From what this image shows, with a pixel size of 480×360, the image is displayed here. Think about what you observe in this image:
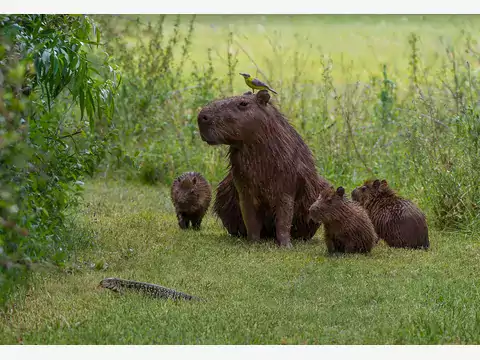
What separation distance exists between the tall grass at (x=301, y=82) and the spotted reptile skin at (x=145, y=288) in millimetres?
4971

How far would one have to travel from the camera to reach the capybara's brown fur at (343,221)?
7703mm

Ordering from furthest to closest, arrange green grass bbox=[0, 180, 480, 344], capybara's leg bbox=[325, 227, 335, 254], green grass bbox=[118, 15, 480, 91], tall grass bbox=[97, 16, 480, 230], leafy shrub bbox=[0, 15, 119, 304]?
green grass bbox=[118, 15, 480, 91] → tall grass bbox=[97, 16, 480, 230] → capybara's leg bbox=[325, 227, 335, 254] → green grass bbox=[0, 180, 480, 344] → leafy shrub bbox=[0, 15, 119, 304]

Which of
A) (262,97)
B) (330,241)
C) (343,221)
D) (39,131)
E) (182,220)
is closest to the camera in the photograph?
(39,131)

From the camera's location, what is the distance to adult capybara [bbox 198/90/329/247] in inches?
318

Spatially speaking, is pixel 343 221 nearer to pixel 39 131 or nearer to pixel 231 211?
pixel 231 211

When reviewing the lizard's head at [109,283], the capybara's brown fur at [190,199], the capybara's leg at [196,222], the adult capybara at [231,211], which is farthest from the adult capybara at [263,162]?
the lizard's head at [109,283]

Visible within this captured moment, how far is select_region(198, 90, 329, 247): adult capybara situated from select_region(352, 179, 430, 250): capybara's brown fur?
528 mm

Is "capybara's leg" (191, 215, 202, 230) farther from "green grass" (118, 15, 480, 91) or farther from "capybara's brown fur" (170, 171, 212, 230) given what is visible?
"green grass" (118, 15, 480, 91)

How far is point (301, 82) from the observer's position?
1295 cm

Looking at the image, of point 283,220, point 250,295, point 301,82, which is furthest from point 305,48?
point 250,295

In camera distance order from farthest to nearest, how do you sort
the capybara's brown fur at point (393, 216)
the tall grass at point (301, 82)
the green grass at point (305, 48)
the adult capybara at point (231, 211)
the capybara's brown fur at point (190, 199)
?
the green grass at point (305, 48) < the tall grass at point (301, 82) < the capybara's brown fur at point (190, 199) < the adult capybara at point (231, 211) < the capybara's brown fur at point (393, 216)

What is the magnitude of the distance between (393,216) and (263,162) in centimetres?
140

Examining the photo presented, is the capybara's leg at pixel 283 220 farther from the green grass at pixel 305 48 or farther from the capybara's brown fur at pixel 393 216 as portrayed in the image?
the green grass at pixel 305 48

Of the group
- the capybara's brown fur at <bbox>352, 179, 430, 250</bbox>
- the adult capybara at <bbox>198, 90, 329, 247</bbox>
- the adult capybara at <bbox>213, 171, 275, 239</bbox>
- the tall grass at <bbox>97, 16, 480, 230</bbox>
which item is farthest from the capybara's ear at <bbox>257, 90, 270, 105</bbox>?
the tall grass at <bbox>97, 16, 480, 230</bbox>
